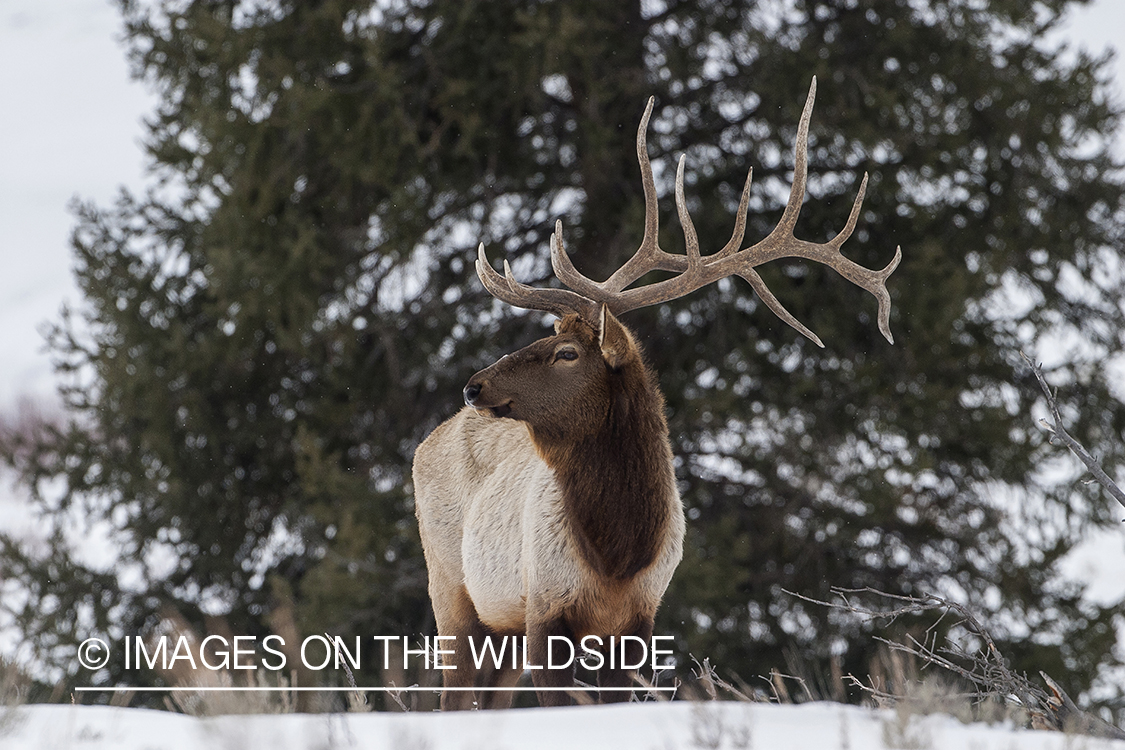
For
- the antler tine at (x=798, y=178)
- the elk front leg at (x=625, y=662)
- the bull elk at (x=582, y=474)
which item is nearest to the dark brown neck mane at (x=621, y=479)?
the bull elk at (x=582, y=474)

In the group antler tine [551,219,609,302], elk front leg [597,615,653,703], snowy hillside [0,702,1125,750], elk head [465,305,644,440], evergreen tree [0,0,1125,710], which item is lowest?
snowy hillside [0,702,1125,750]

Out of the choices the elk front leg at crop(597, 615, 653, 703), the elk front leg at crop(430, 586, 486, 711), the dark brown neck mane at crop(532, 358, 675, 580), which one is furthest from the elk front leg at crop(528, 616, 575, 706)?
the elk front leg at crop(430, 586, 486, 711)

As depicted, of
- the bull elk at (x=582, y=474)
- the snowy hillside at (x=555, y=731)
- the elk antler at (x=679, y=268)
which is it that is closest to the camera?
the snowy hillside at (x=555, y=731)

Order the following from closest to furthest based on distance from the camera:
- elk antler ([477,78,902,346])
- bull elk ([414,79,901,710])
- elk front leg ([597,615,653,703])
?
elk front leg ([597,615,653,703])
bull elk ([414,79,901,710])
elk antler ([477,78,902,346])

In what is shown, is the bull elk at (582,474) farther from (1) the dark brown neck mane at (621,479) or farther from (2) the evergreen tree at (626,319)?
(2) the evergreen tree at (626,319)

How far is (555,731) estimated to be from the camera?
2574 mm

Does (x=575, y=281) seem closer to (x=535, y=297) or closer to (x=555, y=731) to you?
(x=535, y=297)

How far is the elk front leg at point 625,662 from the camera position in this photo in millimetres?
4145

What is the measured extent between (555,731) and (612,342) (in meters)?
2.17

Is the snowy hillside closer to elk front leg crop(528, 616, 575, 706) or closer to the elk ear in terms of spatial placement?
elk front leg crop(528, 616, 575, 706)

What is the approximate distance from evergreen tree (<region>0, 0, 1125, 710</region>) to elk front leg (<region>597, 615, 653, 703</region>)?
483cm

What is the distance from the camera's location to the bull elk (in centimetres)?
432

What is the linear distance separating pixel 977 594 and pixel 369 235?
6264 mm

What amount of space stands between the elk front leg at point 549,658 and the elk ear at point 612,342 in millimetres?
1023
